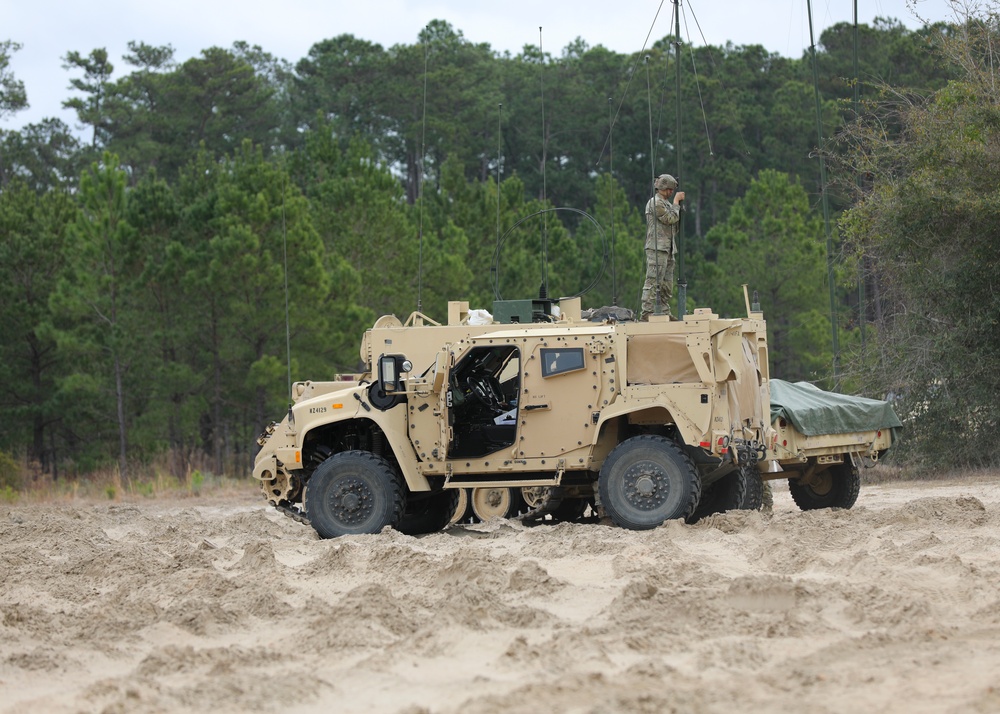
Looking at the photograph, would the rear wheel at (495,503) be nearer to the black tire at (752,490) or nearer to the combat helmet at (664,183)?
the black tire at (752,490)

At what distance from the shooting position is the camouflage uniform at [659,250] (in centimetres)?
1441

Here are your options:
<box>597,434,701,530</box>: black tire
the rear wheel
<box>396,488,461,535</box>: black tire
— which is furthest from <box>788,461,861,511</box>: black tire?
<box>396,488,461,535</box>: black tire

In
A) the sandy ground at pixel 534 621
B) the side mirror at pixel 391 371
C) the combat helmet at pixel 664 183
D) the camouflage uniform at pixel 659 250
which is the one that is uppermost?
the combat helmet at pixel 664 183

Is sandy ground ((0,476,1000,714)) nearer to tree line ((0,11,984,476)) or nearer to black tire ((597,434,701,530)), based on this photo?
black tire ((597,434,701,530))

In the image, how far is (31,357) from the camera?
3027 cm

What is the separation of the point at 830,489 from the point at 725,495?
142 centimetres

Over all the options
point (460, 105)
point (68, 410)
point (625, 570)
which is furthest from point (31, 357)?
point (460, 105)

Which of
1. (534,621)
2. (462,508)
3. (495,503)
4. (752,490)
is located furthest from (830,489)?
(534,621)

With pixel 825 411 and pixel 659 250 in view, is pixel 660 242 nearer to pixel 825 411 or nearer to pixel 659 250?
pixel 659 250

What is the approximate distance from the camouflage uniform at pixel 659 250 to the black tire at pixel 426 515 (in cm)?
284

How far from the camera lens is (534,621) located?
26.6ft

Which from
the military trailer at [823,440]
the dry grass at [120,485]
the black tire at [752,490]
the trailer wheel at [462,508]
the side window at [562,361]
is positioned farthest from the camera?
the dry grass at [120,485]

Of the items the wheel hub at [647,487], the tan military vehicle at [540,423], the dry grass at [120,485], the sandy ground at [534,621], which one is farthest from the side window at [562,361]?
the dry grass at [120,485]

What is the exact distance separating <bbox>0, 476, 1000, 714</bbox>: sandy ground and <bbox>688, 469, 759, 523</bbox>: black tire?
4.65ft
